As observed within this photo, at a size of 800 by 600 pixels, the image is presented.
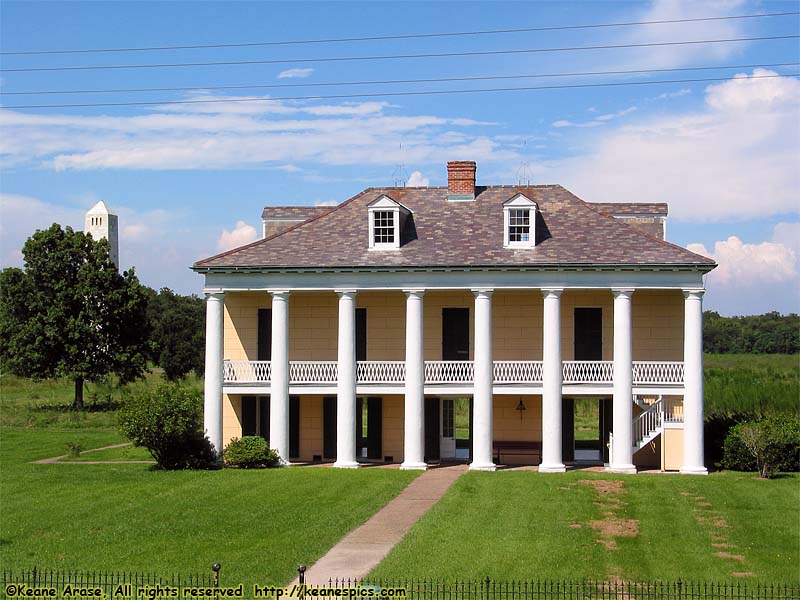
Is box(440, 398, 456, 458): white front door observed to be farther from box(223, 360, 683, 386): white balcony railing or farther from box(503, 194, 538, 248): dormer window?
box(503, 194, 538, 248): dormer window

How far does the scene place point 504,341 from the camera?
35969mm

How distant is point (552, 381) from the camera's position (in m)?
33.3

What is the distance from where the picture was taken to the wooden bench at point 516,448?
116 ft

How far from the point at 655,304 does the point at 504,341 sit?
5272 mm

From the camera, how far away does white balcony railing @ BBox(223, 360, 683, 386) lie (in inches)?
1341

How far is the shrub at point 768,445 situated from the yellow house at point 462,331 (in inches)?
60.6

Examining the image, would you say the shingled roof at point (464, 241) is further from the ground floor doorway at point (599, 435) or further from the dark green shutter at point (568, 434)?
the dark green shutter at point (568, 434)

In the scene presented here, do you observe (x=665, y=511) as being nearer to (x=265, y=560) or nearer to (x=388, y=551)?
(x=388, y=551)

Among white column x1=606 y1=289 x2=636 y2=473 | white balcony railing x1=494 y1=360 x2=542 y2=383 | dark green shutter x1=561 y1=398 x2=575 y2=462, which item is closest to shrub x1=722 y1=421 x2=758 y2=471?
white column x1=606 y1=289 x2=636 y2=473

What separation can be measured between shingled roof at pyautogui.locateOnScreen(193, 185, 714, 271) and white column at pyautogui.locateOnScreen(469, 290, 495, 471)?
4.85ft

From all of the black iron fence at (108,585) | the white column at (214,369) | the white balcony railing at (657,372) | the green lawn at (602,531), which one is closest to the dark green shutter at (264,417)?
the white column at (214,369)

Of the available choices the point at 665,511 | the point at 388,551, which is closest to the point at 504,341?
the point at 665,511

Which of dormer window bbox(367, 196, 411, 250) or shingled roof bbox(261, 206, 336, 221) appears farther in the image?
shingled roof bbox(261, 206, 336, 221)

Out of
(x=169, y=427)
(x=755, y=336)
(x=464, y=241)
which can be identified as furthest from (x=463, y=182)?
(x=755, y=336)
